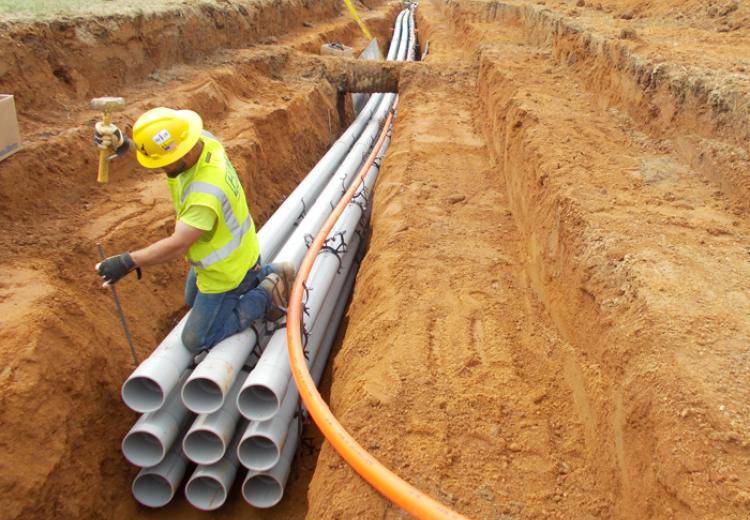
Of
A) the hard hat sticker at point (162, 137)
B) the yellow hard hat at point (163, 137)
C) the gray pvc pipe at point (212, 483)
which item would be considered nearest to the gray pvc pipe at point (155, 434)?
the gray pvc pipe at point (212, 483)

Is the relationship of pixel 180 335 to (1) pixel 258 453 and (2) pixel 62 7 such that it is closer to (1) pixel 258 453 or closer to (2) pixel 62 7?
A: (1) pixel 258 453

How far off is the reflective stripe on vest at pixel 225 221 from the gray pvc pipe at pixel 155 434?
1.13 m

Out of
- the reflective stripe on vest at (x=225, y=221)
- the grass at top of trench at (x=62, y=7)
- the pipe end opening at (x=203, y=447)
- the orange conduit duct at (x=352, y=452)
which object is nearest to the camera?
the orange conduit duct at (x=352, y=452)

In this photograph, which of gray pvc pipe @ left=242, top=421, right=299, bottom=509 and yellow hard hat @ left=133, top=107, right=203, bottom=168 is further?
gray pvc pipe @ left=242, top=421, right=299, bottom=509

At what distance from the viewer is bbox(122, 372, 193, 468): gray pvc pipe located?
385 cm

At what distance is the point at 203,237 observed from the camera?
3.81 metres

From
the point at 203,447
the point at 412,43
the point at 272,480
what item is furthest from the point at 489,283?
the point at 412,43

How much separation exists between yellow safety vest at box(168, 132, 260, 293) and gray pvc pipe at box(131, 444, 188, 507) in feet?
4.52

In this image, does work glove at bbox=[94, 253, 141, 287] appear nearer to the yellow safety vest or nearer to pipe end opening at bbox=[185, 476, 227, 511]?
the yellow safety vest

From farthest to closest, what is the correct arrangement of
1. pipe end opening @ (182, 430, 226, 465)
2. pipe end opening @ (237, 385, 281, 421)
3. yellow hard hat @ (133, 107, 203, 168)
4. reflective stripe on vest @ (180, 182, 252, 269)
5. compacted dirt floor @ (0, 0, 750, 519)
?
1. pipe end opening @ (182, 430, 226, 465)
2. pipe end opening @ (237, 385, 281, 421)
3. reflective stripe on vest @ (180, 182, 252, 269)
4. yellow hard hat @ (133, 107, 203, 168)
5. compacted dirt floor @ (0, 0, 750, 519)

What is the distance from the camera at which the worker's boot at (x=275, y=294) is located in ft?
14.4

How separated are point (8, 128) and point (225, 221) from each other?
2512 mm

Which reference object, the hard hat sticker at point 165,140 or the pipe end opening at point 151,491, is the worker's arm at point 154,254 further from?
the pipe end opening at point 151,491

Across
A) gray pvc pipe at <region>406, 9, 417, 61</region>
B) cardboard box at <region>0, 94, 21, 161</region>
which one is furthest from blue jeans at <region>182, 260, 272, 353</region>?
gray pvc pipe at <region>406, 9, 417, 61</region>
